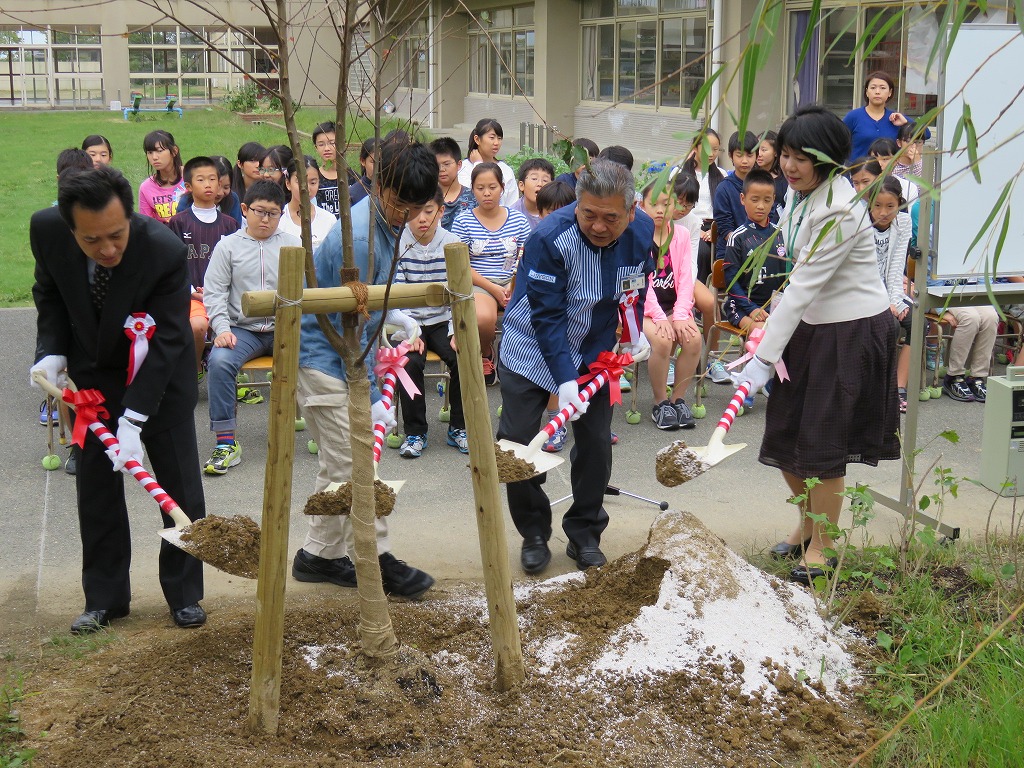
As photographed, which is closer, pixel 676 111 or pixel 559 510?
pixel 559 510

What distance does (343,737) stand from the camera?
3.09 meters

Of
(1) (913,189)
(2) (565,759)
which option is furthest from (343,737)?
(1) (913,189)

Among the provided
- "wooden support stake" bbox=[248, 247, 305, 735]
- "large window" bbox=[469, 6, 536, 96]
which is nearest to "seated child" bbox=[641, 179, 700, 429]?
"wooden support stake" bbox=[248, 247, 305, 735]

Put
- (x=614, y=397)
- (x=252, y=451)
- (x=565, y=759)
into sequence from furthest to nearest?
(x=252, y=451) → (x=614, y=397) → (x=565, y=759)

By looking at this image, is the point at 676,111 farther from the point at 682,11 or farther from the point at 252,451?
the point at 252,451

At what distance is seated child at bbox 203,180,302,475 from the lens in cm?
623

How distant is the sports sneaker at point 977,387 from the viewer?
7102mm

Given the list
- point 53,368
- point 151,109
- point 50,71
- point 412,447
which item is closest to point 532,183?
point 412,447

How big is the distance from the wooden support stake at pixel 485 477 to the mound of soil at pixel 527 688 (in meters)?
0.15

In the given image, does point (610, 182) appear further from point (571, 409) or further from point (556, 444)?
point (556, 444)

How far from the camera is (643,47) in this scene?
1870 cm

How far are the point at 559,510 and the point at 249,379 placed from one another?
321 cm

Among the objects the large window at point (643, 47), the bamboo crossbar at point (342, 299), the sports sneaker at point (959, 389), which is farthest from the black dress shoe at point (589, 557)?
the large window at point (643, 47)

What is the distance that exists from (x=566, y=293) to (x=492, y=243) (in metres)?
2.69
